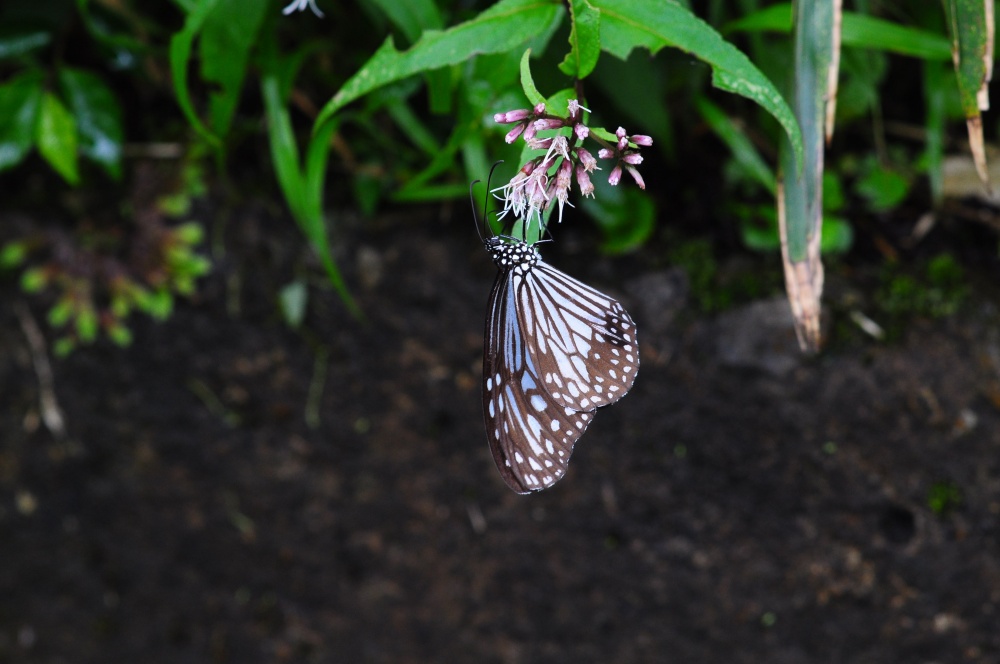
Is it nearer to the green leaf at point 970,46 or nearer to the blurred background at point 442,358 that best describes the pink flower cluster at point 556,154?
the blurred background at point 442,358

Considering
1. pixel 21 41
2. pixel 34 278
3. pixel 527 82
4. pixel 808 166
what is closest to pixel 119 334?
pixel 34 278

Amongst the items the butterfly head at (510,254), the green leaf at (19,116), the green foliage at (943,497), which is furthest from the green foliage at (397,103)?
the green foliage at (943,497)

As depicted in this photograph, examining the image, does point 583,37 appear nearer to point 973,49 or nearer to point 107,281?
point 973,49

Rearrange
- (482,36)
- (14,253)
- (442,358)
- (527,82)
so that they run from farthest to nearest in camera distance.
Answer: (14,253)
(442,358)
(482,36)
(527,82)

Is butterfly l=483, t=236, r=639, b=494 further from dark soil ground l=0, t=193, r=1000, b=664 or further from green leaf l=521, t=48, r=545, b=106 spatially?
dark soil ground l=0, t=193, r=1000, b=664

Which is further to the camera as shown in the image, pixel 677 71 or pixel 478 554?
pixel 478 554

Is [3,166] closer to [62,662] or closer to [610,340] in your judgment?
[610,340]


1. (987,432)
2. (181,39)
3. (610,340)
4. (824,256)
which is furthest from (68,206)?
(987,432)
